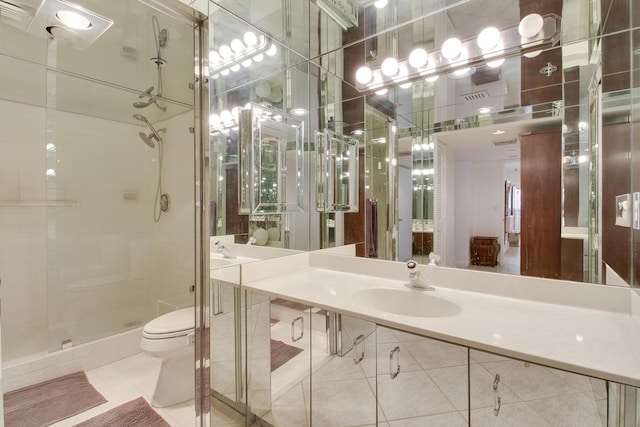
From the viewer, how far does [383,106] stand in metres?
1.85

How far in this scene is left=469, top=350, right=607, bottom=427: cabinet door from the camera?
800 mm

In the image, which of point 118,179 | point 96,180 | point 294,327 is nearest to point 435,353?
point 294,327

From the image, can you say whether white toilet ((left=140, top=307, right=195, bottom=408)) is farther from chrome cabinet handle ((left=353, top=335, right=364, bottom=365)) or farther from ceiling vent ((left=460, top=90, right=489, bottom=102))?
ceiling vent ((left=460, top=90, right=489, bottom=102))

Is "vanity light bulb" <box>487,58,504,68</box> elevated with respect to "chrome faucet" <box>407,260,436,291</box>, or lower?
elevated

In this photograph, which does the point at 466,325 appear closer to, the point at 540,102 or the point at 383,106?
the point at 540,102

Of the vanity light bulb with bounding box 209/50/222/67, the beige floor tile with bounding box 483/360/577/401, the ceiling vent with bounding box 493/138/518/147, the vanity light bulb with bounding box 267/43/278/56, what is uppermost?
the vanity light bulb with bounding box 267/43/278/56

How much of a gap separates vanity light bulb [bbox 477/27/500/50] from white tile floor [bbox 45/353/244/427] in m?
2.39

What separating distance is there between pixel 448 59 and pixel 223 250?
1.64 metres

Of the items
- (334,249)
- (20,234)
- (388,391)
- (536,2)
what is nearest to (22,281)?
(20,234)

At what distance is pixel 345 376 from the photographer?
1191 mm

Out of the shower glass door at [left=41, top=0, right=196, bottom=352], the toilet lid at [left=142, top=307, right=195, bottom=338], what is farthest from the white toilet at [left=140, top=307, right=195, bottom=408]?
the shower glass door at [left=41, top=0, right=196, bottom=352]

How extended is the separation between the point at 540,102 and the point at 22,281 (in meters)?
3.25

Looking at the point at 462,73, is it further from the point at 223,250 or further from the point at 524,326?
the point at 223,250

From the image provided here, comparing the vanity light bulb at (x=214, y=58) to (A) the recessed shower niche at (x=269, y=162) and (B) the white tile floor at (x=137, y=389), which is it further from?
(B) the white tile floor at (x=137, y=389)
